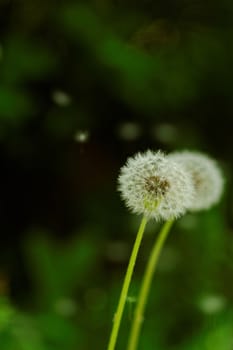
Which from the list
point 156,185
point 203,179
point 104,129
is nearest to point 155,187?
point 156,185

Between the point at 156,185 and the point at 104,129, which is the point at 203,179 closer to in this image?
the point at 156,185

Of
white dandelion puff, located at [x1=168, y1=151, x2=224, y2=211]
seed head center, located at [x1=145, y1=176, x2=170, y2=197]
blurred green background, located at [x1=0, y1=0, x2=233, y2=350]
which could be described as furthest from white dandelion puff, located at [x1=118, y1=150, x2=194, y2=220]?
blurred green background, located at [x1=0, y1=0, x2=233, y2=350]

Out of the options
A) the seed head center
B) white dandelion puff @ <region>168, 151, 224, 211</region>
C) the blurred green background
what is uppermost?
the blurred green background

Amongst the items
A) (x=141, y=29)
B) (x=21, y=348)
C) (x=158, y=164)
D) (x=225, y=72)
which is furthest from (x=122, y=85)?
(x=158, y=164)

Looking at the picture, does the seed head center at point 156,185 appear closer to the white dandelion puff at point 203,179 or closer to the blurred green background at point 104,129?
the white dandelion puff at point 203,179

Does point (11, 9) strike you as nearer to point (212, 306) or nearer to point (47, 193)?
point (47, 193)

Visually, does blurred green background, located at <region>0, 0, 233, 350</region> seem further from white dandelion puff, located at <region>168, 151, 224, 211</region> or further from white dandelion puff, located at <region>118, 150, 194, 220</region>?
white dandelion puff, located at <region>118, 150, 194, 220</region>

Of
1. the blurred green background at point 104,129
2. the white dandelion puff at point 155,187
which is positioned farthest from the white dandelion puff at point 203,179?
the blurred green background at point 104,129
